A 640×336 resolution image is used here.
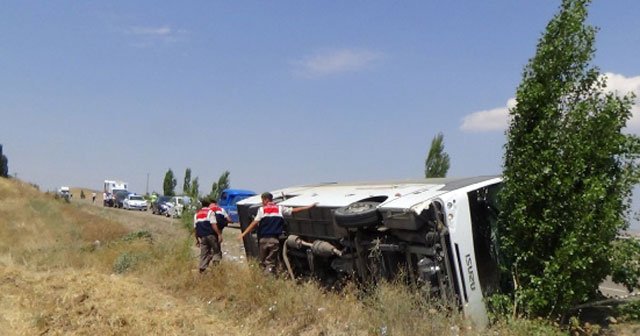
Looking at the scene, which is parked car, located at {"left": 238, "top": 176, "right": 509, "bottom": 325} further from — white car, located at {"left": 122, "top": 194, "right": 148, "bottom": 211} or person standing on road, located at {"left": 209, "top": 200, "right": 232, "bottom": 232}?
white car, located at {"left": 122, "top": 194, "right": 148, "bottom": 211}

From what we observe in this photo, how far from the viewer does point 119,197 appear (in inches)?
2185

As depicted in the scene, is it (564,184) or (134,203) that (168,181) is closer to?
(134,203)

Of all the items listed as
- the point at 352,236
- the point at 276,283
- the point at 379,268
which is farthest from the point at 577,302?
the point at 276,283

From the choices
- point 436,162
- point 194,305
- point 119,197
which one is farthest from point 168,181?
point 194,305

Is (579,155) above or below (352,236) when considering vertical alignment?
above

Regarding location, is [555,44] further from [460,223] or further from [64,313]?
[64,313]

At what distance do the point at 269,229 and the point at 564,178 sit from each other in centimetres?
459

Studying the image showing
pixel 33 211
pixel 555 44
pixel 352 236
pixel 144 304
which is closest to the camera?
pixel 555 44

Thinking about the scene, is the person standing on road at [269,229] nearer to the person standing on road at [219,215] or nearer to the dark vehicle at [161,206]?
the person standing on road at [219,215]

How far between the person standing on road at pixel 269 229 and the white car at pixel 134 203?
42.1m

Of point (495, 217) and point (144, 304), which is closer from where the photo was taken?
point (495, 217)

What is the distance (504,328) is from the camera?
5.76 m

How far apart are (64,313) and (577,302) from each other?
6.06 metres

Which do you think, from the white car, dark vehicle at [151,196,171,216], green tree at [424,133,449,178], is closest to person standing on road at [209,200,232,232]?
green tree at [424,133,449,178]
